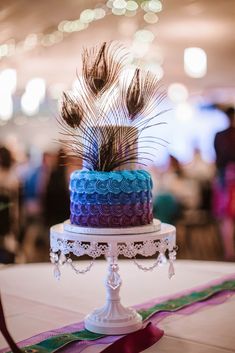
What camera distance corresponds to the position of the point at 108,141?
2.62m

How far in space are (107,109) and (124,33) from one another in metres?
3.82

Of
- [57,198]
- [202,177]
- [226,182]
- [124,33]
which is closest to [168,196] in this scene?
[226,182]

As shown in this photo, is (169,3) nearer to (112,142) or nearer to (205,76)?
(112,142)

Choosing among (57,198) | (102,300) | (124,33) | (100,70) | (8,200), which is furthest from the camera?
(57,198)

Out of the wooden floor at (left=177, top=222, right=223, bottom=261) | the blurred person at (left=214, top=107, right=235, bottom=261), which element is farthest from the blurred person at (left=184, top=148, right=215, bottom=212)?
the blurred person at (left=214, top=107, right=235, bottom=261)

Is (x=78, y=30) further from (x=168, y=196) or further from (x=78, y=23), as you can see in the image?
(x=168, y=196)

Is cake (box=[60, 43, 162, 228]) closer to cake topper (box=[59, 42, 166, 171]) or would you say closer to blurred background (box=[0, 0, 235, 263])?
cake topper (box=[59, 42, 166, 171])

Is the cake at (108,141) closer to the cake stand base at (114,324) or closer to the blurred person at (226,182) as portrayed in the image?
the cake stand base at (114,324)

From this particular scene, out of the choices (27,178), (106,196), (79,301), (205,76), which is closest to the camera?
(106,196)

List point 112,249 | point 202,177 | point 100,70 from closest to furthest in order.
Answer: point 112,249
point 100,70
point 202,177

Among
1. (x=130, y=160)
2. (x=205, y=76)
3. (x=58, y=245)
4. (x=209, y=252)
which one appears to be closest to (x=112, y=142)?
(x=130, y=160)

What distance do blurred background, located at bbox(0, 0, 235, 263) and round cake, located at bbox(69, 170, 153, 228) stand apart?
1.91 metres

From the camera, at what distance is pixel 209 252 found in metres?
6.33

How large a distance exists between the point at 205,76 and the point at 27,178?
3.38m
